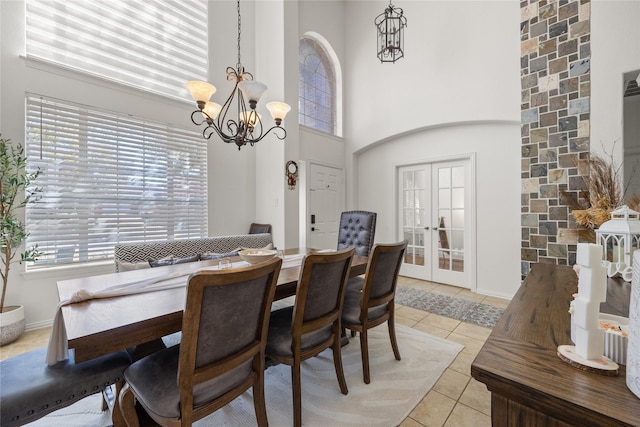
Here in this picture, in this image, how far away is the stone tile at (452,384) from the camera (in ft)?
5.87

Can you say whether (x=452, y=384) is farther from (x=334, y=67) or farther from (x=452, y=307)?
(x=334, y=67)

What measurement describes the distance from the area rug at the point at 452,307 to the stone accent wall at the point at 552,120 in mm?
725

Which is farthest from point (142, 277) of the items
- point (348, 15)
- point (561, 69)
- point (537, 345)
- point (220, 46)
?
point (348, 15)

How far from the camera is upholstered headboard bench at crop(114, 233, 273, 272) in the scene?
8.54ft

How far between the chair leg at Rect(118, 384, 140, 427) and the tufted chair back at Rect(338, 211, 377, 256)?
2097 mm

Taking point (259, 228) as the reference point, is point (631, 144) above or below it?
above

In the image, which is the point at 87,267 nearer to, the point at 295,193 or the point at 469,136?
the point at 295,193

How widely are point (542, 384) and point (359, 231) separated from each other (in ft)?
7.62

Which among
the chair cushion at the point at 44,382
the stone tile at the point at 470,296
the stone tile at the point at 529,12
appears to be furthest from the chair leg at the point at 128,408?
the stone tile at the point at 529,12

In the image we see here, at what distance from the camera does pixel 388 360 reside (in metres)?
2.14

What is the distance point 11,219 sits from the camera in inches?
92.6

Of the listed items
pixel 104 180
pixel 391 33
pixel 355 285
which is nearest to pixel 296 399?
pixel 355 285

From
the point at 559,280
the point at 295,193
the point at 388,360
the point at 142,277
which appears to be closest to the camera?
the point at 559,280

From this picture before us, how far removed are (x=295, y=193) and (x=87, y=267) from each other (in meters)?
2.66
